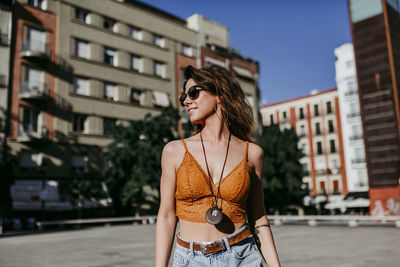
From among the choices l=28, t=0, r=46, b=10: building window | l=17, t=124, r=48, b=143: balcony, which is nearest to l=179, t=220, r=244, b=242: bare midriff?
l=17, t=124, r=48, b=143: balcony

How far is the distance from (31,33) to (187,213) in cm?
3110

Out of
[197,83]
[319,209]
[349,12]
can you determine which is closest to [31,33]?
[349,12]

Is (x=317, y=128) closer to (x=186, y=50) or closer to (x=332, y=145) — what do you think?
(x=332, y=145)

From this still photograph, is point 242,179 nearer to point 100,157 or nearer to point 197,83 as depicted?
point 197,83

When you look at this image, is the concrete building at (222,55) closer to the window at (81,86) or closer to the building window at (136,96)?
the building window at (136,96)

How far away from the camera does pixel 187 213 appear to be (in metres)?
2.13

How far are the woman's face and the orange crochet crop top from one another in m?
0.27

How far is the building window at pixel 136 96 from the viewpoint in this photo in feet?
117

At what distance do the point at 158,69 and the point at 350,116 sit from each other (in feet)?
85.8

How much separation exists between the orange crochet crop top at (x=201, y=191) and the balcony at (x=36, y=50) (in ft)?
96.3

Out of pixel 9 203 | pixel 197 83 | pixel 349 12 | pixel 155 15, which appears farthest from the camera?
pixel 155 15

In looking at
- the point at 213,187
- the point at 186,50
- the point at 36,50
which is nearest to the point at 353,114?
the point at 186,50

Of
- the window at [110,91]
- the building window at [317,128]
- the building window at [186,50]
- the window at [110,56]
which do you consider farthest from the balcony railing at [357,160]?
the window at [110,56]

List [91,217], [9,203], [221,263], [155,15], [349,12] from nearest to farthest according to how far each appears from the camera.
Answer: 1. [221,263]
2. [9,203]
3. [349,12]
4. [91,217]
5. [155,15]
